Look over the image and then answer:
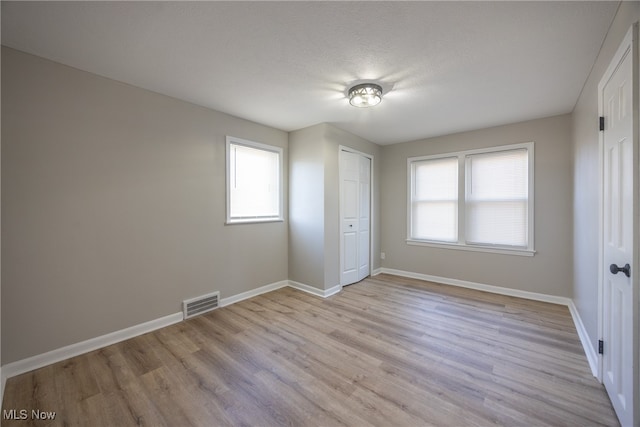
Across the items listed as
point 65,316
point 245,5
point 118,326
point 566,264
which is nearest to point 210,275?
point 118,326

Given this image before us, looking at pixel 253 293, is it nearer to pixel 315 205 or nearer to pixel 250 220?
pixel 250 220

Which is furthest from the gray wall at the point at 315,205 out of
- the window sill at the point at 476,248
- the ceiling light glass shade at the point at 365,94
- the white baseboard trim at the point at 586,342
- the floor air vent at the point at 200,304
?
the white baseboard trim at the point at 586,342

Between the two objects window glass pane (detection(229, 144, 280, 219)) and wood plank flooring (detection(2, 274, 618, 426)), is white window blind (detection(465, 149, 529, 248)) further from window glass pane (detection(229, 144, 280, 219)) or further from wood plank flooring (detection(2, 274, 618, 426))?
window glass pane (detection(229, 144, 280, 219))

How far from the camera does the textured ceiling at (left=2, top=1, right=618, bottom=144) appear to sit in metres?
1.54

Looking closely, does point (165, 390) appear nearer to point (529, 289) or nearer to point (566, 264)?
point (529, 289)

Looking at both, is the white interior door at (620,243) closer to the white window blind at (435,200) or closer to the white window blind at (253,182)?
the white window blind at (435,200)

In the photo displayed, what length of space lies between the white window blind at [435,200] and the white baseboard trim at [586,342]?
163 cm

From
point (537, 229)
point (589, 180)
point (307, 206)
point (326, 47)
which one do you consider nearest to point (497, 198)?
point (537, 229)

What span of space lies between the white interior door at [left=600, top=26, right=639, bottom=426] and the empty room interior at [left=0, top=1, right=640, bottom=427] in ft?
0.08

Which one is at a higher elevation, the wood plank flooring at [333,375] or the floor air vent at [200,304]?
the floor air vent at [200,304]

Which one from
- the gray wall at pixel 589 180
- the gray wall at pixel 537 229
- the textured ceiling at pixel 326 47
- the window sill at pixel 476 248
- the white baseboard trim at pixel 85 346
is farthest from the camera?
the window sill at pixel 476 248

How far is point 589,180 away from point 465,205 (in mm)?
1795

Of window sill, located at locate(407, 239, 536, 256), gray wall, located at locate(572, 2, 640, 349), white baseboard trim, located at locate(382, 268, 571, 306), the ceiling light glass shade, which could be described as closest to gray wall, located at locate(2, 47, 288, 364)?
the ceiling light glass shade

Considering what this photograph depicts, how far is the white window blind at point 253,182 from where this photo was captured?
3.35 meters
